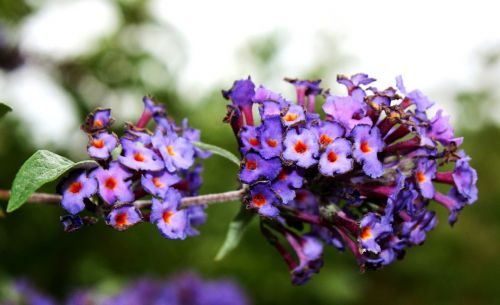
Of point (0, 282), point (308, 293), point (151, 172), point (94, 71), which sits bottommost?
point (308, 293)

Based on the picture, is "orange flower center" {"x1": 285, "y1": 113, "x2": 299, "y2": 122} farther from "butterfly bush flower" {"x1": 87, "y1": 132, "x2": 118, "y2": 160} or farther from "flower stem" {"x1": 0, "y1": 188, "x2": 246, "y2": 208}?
"butterfly bush flower" {"x1": 87, "y1": 132, "x2": 118, "y2": 160}

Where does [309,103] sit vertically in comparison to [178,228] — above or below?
above

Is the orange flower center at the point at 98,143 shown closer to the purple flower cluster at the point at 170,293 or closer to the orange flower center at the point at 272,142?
the orange flower center at the point at 272,142

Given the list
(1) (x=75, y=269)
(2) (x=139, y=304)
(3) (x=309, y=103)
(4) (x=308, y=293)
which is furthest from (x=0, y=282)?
(4) (x=308, y=293)

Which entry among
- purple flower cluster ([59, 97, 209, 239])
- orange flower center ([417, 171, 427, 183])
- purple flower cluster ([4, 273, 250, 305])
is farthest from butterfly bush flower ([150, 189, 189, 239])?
purple flower cluster ([4, 273, 250, 305])

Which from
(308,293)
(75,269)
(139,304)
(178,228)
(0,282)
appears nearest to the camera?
(178,228)

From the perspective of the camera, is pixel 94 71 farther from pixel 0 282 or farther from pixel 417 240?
pixel 417 240
